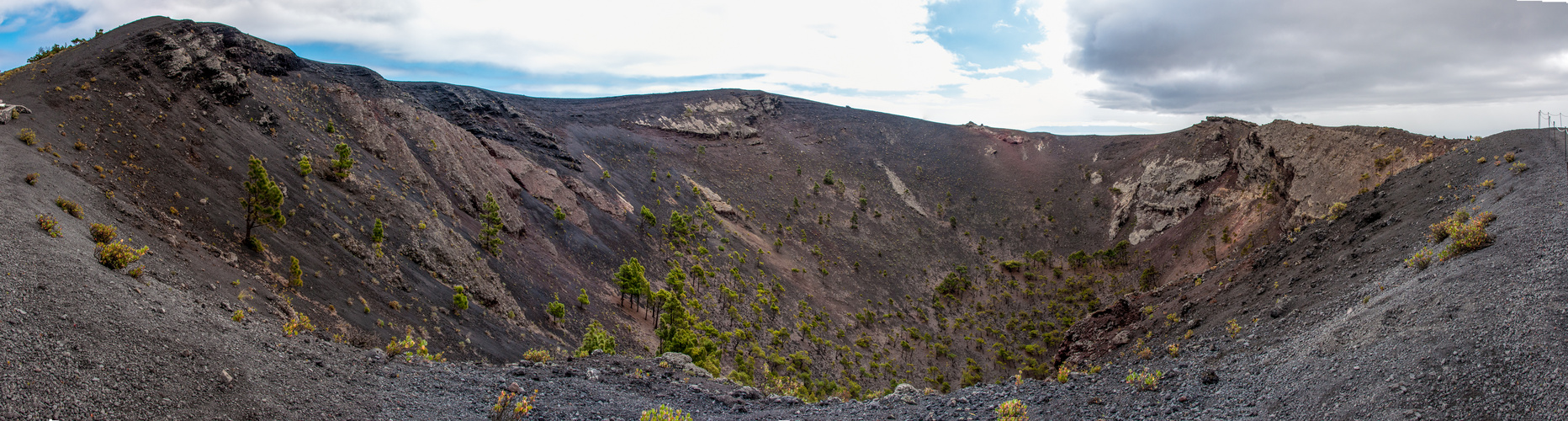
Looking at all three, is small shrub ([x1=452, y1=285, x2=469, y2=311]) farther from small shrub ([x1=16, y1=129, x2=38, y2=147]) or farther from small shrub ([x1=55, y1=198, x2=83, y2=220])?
small shrub ([x1=16, y1=129, x2=38, y2=147])

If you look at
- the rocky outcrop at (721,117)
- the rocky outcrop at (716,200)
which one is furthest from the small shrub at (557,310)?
the rocky outcrop at (721,117)

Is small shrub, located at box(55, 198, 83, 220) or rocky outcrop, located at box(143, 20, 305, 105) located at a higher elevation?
rocky outcrop, located at box(143, 20, 305, 105)

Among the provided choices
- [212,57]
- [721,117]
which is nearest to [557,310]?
[212,57]

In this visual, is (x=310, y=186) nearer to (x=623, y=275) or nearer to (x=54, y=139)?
(x=54, y=139)

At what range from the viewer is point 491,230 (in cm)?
3303

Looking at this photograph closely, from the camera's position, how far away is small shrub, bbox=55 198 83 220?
1497 cm

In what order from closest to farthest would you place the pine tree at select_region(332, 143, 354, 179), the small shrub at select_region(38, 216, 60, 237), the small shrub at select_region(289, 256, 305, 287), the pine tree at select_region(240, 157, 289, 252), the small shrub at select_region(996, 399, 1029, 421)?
the small shrub at select_region(996, 399, 1029, 421), the small shrub at select_region(38, 216, 60, 237), the small shrub at select_region(289, 256, 305, 287), the pine tree at select_region(240, 157, 289, 252), the pine tree at select_region(332, 143, 354, 179)

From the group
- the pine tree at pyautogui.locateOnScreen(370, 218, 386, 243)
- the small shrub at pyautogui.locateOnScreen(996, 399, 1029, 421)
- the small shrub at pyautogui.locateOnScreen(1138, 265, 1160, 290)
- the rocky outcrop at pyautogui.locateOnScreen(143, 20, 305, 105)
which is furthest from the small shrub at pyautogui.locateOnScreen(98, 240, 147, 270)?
the small shrub at pyautogui.locateOnScreen(1138, 265, 1160, 290)

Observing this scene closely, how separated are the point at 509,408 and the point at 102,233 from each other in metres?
11.6

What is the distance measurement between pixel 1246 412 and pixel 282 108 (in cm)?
4262

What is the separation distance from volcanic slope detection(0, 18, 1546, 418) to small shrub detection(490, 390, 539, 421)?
2.56 ft

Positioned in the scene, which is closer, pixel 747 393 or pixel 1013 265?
pixel 747 393

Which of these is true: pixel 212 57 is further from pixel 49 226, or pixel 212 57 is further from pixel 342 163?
pixel 49 226

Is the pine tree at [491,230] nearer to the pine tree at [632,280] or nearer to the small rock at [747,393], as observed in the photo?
the pine tree at [632,280]
